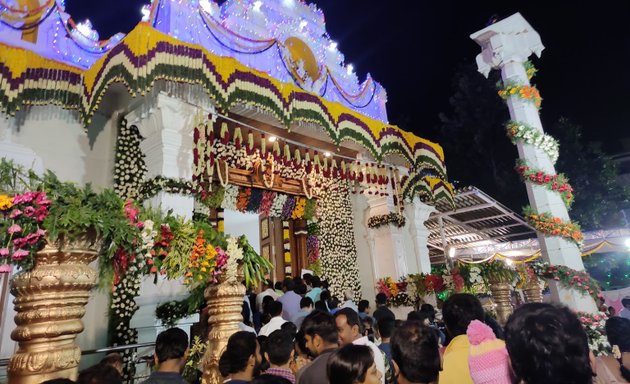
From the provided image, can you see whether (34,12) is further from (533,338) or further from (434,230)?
(434,230)

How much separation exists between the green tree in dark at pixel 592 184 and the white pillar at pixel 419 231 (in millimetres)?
11047

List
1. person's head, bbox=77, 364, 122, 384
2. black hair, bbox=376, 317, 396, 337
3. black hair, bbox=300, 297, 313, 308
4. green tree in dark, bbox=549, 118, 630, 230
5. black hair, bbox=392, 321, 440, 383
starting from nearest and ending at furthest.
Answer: black hair, bbox=392, 321, 440, 383 < person's head, bbox=77, 364, 122, 384 < black hair, bbox=376, 317, 396, 337 < black hair, bbox=300, 297, 313, 308 < green tree in dark, bbox=549, 118, 630, 230

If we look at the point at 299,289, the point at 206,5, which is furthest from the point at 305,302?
the point at 206,5

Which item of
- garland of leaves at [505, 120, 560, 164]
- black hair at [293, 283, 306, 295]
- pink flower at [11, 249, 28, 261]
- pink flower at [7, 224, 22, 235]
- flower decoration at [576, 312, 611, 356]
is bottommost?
flower decoration at [576, 312, 611, 356]

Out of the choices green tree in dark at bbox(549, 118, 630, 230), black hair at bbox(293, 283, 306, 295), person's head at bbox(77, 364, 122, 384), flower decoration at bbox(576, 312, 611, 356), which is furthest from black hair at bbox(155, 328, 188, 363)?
green tree in dark at bbox(549, 118, 630, 230)

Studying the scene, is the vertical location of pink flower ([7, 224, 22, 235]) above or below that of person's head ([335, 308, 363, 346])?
above

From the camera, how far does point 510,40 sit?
9.69 meters

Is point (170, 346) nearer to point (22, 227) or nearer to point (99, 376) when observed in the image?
point (99, 376)

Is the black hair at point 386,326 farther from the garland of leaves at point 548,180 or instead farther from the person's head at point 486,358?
the garland of leaves at point 548,180

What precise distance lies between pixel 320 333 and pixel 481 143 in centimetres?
2216

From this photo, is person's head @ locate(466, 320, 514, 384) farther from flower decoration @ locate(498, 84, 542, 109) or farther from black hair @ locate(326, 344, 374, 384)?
flower decoration @ locate(498, 84, 542, 109)

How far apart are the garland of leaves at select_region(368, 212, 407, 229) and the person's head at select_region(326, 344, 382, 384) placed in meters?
8.35

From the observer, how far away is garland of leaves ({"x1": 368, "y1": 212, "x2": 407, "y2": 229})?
10.2 metres

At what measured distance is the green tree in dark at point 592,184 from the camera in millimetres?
18281
